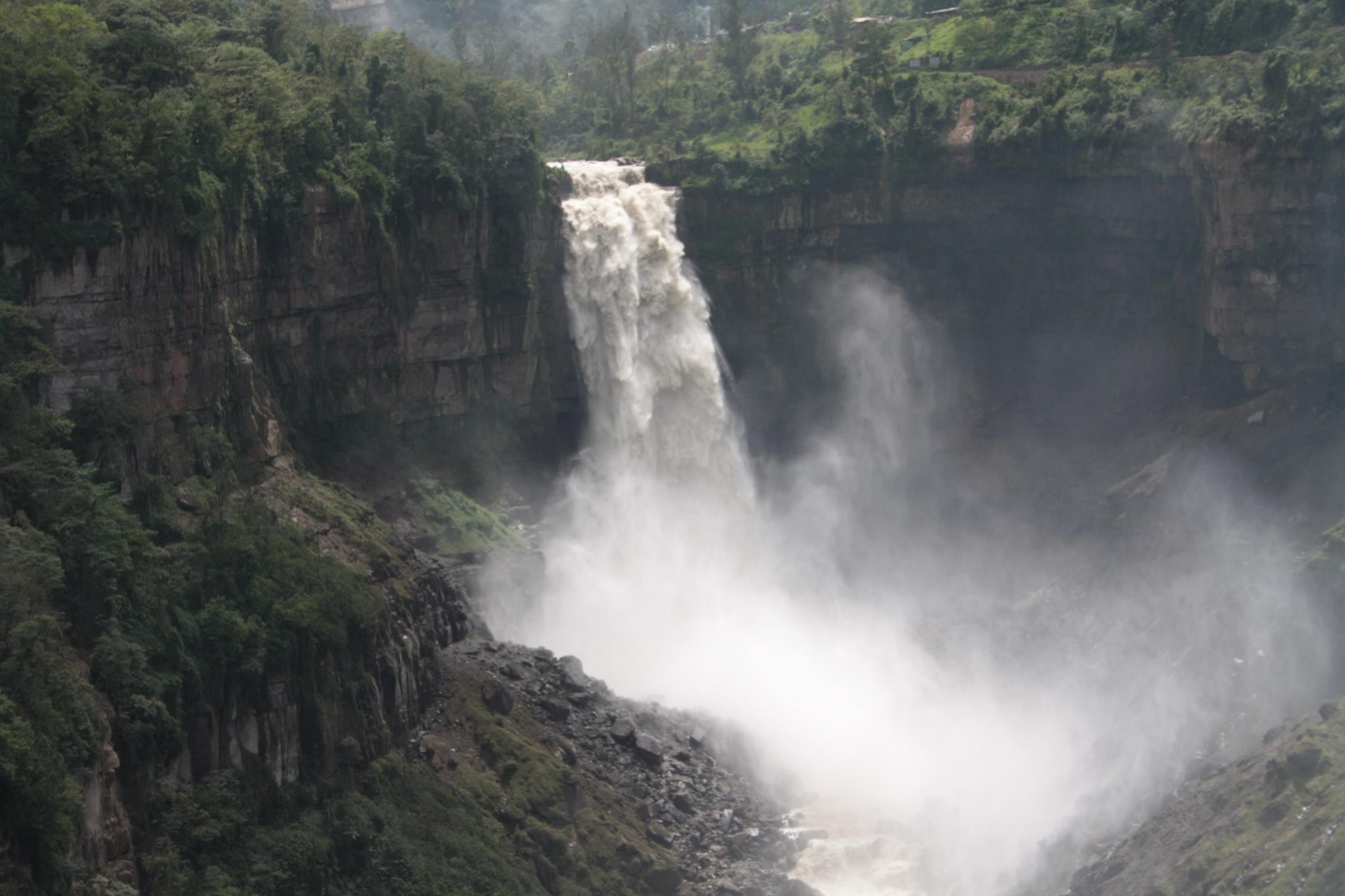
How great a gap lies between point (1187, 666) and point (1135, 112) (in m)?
24.8

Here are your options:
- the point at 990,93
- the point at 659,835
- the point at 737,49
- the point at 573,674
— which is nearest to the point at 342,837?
the point at 659,835

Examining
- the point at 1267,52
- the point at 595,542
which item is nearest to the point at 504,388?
the point at 595,542

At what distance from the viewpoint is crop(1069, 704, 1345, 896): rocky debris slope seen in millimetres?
50594

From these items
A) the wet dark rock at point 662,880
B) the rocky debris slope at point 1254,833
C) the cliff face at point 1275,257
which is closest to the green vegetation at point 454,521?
the wet dark rock at point 662,880

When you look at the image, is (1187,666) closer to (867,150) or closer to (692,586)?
(692,586)

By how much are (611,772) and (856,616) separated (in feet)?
63.7

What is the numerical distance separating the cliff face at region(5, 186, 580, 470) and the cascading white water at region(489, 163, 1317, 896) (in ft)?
11.4

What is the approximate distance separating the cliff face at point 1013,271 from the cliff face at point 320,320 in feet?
35.6

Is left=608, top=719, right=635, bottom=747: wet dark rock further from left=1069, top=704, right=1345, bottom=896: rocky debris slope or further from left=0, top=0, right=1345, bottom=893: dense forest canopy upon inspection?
left=1069, top=704, right=1345, bottom=896: rocky debris slope

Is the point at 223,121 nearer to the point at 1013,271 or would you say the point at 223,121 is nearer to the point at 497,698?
the point at 497,698

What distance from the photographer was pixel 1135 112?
7869cm

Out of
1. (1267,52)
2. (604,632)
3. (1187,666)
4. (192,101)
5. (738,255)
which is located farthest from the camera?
(738,255)

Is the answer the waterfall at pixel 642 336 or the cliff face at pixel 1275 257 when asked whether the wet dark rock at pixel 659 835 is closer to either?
the waterfall at pixel 642 336

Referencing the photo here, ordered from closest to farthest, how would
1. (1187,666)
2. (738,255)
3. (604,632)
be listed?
(1187,666) < (604,632) < (738,255)
